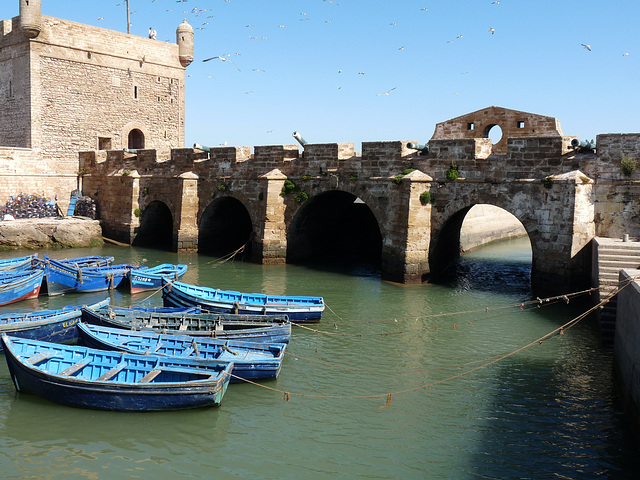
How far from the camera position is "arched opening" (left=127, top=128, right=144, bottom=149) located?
3647cm

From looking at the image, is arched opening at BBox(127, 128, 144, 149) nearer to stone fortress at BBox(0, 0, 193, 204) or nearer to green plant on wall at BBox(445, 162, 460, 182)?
stone fortress at BBox(0, 0, 193, 204)

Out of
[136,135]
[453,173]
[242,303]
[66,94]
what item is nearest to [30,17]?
[66,94]

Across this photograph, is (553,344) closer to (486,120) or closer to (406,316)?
(406,316)

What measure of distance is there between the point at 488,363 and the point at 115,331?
787 centimetres

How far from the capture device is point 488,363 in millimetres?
12438

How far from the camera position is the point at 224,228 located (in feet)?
91.9

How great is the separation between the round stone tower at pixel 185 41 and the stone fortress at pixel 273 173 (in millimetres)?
119

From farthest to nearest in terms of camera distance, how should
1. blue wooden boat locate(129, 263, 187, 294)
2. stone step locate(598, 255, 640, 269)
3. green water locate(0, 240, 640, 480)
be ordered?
blue wooden boat locate(129, 263, 187, 294) < stone step locate(598, 255, 640, 269) < green water locate(0, 240, 640, 480)

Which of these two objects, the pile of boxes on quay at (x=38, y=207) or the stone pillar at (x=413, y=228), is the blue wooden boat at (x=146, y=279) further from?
the pile of boxes on quay at (x=38, y=207)

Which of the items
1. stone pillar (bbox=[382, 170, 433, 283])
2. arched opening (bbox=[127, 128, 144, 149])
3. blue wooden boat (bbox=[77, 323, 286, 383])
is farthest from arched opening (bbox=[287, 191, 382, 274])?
arched opening (bbox=[127, 128, 144, 149])

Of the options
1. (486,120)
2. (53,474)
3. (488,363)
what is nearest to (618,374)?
(488,363)

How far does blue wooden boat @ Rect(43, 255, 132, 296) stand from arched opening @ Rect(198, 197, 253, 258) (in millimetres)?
7619

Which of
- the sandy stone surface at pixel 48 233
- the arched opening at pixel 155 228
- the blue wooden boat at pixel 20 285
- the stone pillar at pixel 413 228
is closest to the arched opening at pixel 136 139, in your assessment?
the arched opening at pixel 155 228

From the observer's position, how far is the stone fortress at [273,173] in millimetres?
16859
